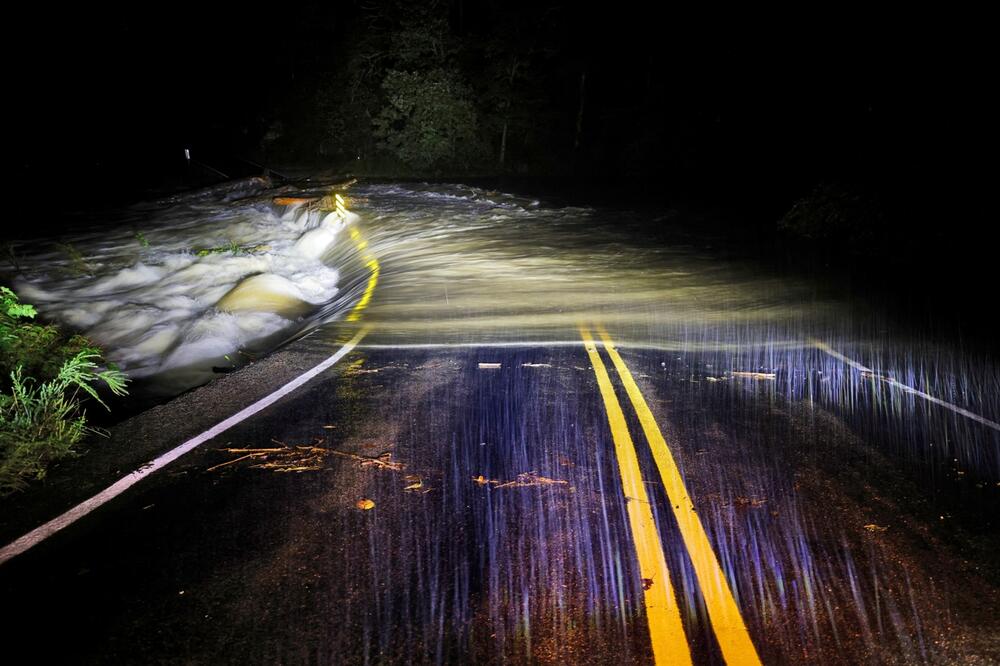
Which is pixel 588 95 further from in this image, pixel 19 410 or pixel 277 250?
pixel 19 410

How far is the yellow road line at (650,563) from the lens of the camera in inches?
120

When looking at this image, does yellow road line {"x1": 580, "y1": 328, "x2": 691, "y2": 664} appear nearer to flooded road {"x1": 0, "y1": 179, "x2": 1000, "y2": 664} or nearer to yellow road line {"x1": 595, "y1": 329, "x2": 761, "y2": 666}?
flooded road {"x1": 0, "y1": 179, "x2": 1000, "y2": 664}

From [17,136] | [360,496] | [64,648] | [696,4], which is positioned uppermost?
[696,4]

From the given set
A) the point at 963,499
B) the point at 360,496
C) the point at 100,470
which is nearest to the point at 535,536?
the point at 360,496

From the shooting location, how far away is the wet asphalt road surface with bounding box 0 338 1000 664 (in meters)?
3.12

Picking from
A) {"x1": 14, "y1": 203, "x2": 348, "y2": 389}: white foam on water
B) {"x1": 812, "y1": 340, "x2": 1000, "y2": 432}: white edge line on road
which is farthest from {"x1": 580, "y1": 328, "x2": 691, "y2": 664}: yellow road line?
{"x1": 14, "y1": 203, "x2": 348, "y2": 389}: white foam on water

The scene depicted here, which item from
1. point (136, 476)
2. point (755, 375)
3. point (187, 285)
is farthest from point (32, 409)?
point (187, 285)

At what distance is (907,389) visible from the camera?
21.5 feet

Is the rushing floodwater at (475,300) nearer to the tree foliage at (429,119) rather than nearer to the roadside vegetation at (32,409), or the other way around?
the roadside vegetation at (32,409)

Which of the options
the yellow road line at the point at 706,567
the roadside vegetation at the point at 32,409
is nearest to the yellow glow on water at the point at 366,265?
the roadside vegetation at the point at 32,409

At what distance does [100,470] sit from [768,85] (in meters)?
42.8

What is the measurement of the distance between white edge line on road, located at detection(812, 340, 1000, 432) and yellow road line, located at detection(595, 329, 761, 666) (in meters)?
3.03

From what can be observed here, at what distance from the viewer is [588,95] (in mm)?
49344

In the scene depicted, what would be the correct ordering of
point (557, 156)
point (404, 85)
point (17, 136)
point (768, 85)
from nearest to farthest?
point (17, 136)
point (768, 85)
point (404, 85)
point (557, 156)
